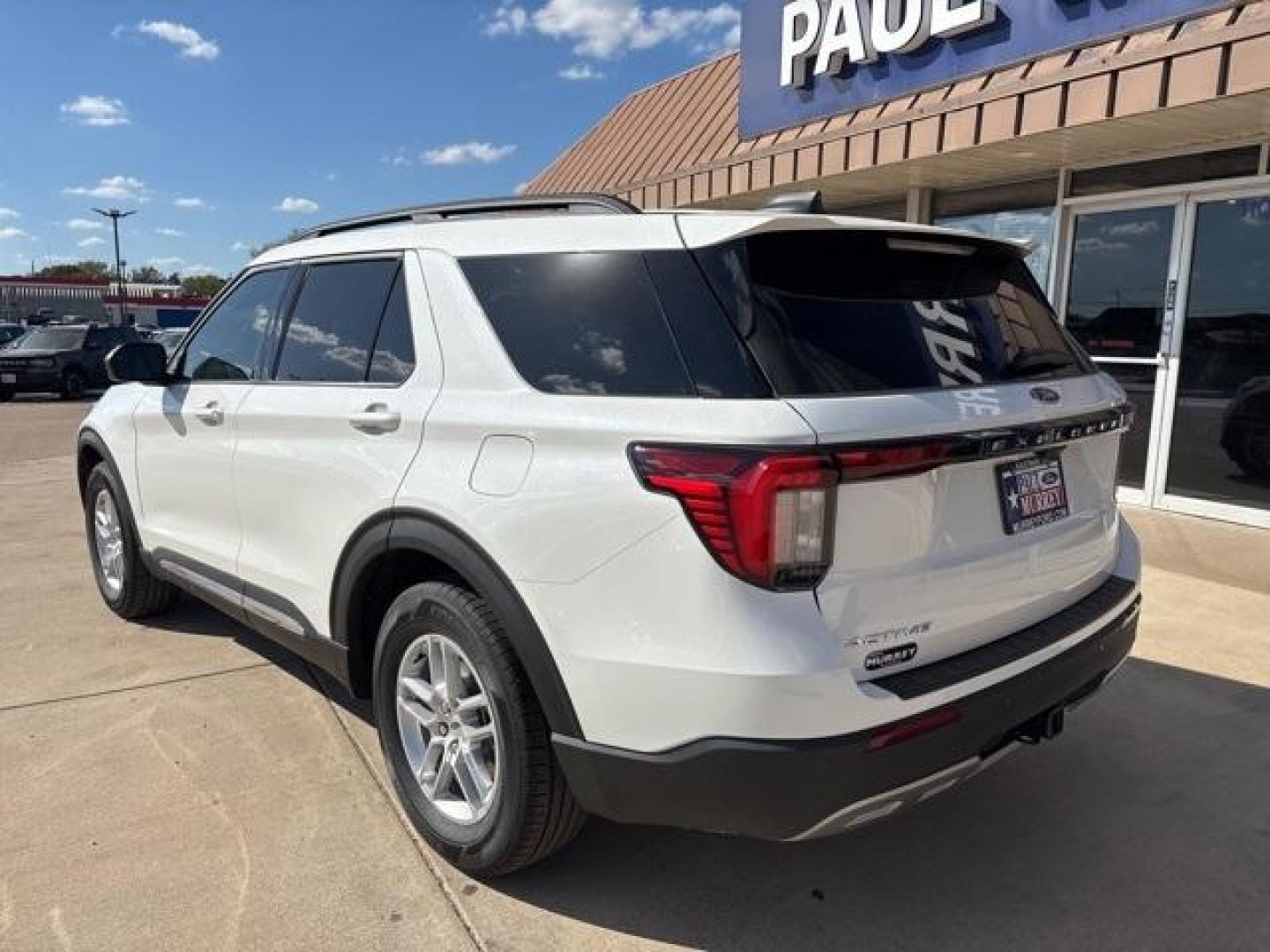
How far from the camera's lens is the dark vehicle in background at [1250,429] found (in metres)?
6.64

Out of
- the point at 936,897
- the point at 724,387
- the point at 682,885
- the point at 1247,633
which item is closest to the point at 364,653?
the point at 682,885

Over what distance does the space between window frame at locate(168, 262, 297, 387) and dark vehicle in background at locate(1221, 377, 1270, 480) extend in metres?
6.34

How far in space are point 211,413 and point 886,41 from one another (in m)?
5.89

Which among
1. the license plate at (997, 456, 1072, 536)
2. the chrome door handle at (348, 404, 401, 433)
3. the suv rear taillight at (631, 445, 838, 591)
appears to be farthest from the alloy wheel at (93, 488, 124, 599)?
the license plate at (997, 456, 1072, 536)

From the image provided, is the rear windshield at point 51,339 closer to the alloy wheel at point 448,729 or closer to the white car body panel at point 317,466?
the white car body panel at point 317,466

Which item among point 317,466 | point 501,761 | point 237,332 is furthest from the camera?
point 237,332

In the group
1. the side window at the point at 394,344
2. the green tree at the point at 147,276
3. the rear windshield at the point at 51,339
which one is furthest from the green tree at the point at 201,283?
Answer: the side window at the point at 394,344

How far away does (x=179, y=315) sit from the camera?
225 feet

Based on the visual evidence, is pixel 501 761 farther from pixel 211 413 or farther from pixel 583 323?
pixel 211 413

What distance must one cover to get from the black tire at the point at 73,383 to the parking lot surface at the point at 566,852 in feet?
63.7

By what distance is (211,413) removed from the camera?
3.75m

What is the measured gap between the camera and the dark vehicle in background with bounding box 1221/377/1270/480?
664 cm

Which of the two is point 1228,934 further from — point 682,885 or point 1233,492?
point 1233,492

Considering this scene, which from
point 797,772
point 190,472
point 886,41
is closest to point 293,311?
point 190,472
